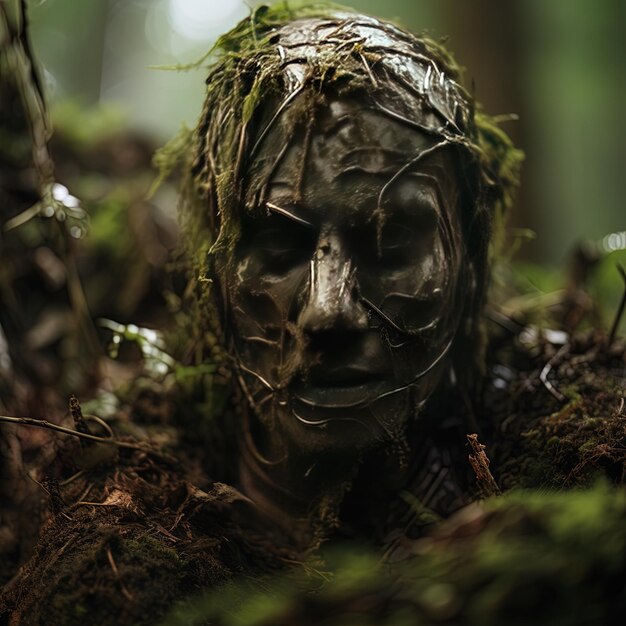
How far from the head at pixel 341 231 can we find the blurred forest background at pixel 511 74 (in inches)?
16.2

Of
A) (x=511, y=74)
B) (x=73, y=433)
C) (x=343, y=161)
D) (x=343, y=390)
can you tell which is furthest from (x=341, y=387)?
(x=511, y=74)

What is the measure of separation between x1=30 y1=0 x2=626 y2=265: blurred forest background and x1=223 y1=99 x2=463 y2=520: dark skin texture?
1.94 ft

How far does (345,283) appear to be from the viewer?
5.47 ft

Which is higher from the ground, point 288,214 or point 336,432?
point 288,214

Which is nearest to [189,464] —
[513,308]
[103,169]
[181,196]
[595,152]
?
[181,196]

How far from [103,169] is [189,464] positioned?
2.57 metres

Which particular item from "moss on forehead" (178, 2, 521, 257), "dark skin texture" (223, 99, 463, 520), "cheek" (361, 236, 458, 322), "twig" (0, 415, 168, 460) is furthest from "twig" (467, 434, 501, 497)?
"twig" (0, 415, 168, 460)

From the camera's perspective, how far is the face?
169cm

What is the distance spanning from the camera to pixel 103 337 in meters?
3.04

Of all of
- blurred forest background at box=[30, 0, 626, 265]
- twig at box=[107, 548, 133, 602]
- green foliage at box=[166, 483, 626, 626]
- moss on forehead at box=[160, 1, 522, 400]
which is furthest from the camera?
blurred forest background at box=[30, 0, 626, 265]

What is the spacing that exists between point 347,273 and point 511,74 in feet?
11.6

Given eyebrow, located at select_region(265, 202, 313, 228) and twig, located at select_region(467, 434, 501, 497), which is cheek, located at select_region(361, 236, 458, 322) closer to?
eyebrow, located at select_region(265, 202, 313, 228)

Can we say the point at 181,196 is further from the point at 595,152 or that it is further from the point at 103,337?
the point at 595,152

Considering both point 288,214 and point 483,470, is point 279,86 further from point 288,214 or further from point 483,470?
point 483,470
